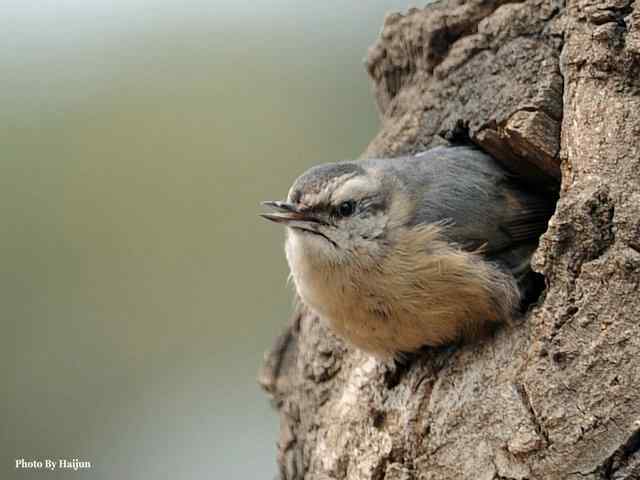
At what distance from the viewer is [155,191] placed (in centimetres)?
613

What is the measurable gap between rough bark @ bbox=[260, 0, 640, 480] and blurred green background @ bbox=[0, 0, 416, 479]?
1.67m

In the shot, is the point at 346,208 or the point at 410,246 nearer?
the point at 410,246

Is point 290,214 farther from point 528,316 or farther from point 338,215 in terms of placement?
point 528,316

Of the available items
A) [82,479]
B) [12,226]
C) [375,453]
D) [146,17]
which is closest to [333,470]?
[375,453]

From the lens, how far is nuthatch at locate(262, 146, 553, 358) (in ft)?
11.2

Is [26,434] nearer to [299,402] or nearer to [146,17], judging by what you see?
[299,402]

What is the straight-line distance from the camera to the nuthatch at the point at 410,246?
3414mm

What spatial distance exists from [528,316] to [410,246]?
51cm

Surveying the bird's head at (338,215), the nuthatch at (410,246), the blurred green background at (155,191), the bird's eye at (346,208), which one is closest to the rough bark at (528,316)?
the nuthatch at (410,246)

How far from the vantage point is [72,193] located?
6.02 metres

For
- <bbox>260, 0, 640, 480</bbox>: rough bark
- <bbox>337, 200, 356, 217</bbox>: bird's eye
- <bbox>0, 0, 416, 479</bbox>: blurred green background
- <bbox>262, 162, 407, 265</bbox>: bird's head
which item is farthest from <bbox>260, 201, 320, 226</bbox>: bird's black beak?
<bbox>0, 0, 416, 479</bbox>: blurred green background

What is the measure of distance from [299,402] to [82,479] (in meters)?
2.07

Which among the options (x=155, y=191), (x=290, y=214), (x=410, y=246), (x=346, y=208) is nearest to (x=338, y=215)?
(x=346, y=208)

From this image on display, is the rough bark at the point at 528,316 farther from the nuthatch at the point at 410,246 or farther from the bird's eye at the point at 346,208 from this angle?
the bird's eye at the point at 346,208
